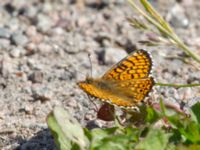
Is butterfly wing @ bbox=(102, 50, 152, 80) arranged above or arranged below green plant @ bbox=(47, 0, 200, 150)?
above

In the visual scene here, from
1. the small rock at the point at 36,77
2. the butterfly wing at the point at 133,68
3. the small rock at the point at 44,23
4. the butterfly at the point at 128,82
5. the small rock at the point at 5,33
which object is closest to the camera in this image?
the butterfly at the point at 128,82

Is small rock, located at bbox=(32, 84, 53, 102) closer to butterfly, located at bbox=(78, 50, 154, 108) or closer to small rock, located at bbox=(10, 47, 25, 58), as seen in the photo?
butterfly, located at bbox=(78, 50, 154, 108)

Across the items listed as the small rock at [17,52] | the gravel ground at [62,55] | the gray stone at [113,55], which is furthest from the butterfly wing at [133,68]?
the small rock at [17,52]

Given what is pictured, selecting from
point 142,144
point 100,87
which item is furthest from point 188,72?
point 142,144

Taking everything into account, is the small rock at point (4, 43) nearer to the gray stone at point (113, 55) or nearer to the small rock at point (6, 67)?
the small rock at point (6, 67)

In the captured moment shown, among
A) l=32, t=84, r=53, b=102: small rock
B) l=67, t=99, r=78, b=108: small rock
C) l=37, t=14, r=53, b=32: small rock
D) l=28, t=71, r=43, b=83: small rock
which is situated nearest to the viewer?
l=67, t=99, r=78, b=108: small rock

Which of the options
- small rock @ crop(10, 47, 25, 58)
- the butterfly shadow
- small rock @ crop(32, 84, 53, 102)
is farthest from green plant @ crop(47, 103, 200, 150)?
small rock @ crop(10, 47, 25, 58)

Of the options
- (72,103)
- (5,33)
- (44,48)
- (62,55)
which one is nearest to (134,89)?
(72,103)
